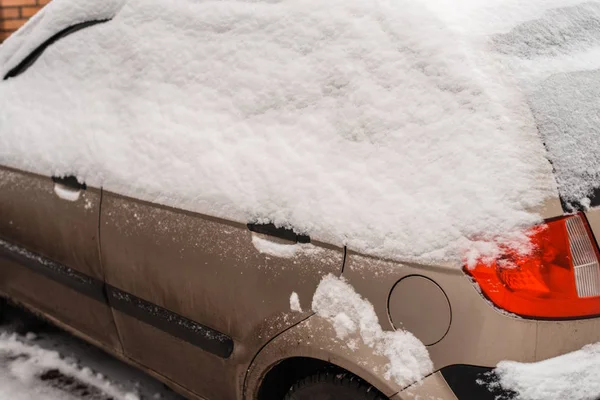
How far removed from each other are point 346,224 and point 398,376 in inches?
16.1

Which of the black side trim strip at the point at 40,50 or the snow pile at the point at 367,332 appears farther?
the black side trim strip at the point at 40,50

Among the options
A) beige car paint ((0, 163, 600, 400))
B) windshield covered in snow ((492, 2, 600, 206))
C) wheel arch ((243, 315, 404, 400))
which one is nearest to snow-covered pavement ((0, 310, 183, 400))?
beige car paint ((0, 163, 600, 400))

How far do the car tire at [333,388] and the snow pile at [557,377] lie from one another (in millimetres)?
362

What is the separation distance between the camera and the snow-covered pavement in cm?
247

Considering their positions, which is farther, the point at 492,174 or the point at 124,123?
the point at 124,123

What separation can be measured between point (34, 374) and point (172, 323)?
1127 mm

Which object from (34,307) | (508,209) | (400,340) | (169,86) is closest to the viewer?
(508,209)

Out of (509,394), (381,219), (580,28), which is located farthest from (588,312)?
(580,28)

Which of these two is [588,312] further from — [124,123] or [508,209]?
[124,123]

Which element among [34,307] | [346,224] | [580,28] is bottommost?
[34,307]

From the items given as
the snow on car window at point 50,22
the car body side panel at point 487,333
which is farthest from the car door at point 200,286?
the snow on car window at point 50,22

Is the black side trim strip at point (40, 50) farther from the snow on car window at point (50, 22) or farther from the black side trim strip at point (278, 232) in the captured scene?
the black side trim strip at point (278, 232)

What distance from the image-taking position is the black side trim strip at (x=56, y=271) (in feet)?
7.33

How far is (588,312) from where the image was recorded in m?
1.28
